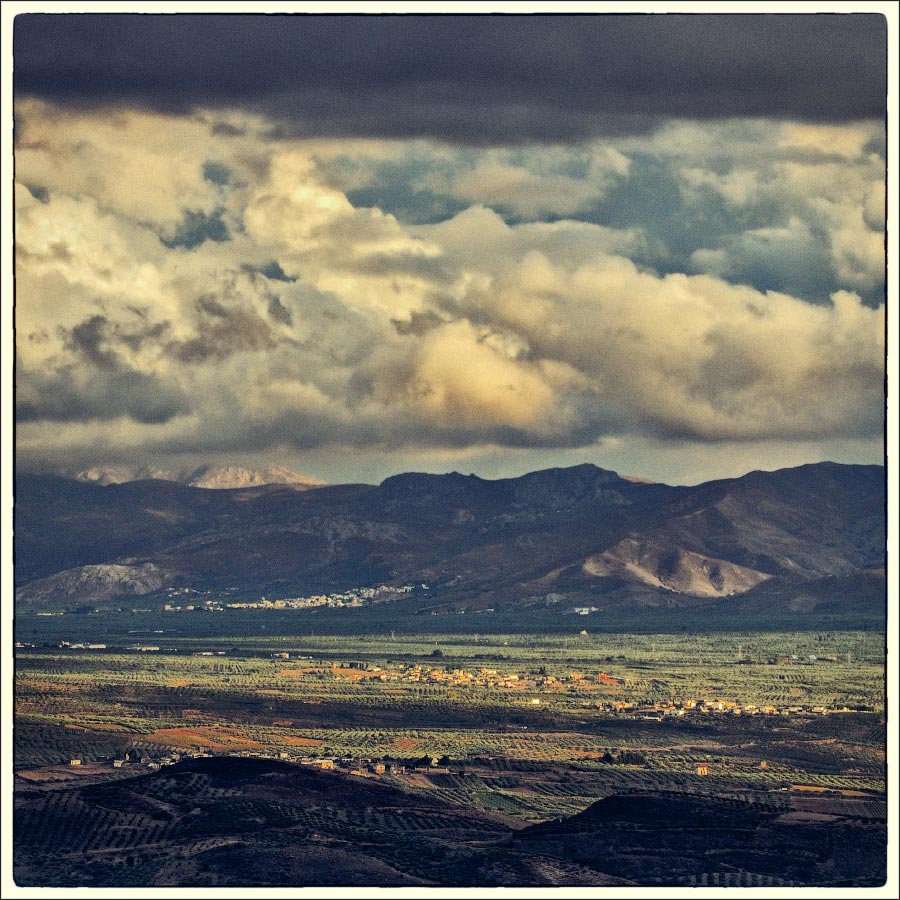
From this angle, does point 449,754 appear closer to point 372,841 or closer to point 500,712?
point 500,712

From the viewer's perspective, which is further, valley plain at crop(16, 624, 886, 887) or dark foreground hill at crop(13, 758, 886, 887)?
valley plain at crop(16, 624, 886, 887)

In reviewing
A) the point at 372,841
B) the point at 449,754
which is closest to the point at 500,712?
the point at 449,754

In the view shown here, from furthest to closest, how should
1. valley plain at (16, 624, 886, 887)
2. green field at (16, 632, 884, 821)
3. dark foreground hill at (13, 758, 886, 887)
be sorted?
green field at (16, 632, 884, 821) → valley plain at (16, 624, 886, 887) → dark foreground hill at (13, 758, 886, 887)

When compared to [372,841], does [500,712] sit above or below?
above

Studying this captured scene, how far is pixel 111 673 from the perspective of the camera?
454ft

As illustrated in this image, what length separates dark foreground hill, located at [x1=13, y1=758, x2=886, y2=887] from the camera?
7038cm

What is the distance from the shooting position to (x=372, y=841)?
77812mm

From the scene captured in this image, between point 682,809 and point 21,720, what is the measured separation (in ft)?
160

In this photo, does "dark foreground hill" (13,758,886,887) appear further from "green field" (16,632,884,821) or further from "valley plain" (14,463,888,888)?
"green field" (16,632,884,821)

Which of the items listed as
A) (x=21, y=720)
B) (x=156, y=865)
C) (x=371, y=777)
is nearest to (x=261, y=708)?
(x=21, y=720)

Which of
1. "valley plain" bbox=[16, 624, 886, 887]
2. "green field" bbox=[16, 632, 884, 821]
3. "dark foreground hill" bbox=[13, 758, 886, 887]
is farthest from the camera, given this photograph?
"green field" bbox=[16, 632, 884, 821]

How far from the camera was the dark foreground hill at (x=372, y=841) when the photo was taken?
7038 centimetres

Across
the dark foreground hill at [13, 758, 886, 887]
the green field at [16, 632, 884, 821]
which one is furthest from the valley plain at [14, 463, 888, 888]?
the green field at [16, 632, 884, 821]

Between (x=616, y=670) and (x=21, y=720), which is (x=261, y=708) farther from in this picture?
(x=616, y=670)
